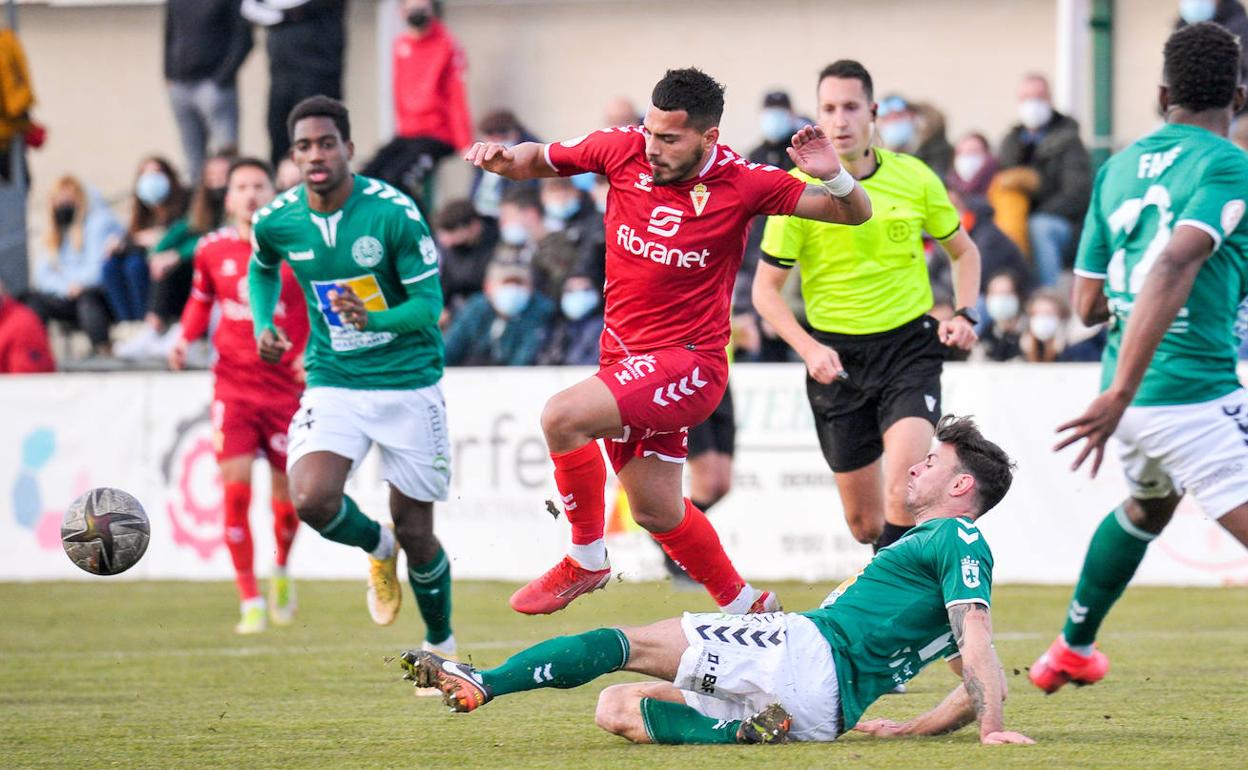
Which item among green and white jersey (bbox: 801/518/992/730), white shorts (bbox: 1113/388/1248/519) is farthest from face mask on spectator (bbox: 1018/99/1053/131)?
green and white jersey (bbox: 801/518/992/730)

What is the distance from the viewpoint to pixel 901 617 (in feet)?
20.1

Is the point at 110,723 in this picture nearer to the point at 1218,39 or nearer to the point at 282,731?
the point at 282,731

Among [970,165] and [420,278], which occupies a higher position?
[420,278]

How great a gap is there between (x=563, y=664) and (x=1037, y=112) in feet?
33.8

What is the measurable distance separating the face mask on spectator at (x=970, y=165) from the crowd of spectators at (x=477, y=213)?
0.04 feet

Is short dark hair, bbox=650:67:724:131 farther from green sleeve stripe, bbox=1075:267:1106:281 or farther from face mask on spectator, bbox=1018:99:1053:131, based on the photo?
face mask on spectator, bbox=1018:99:1053:131

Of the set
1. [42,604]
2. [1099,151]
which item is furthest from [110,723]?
[1099,151]

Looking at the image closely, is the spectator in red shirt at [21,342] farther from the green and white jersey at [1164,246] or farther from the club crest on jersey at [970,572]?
the club crest on jersey at [970,572]

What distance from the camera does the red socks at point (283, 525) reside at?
11.7 m

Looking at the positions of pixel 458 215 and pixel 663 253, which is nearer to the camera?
pixel 663 253

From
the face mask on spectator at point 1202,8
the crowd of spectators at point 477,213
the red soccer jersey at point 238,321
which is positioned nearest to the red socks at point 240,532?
the red soccer jersey at point 238,321

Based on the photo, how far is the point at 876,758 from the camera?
582 cm

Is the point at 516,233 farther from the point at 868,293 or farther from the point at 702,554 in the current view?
the point at 702,554

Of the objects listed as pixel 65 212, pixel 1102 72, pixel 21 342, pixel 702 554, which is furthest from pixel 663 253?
pixel 65 212
